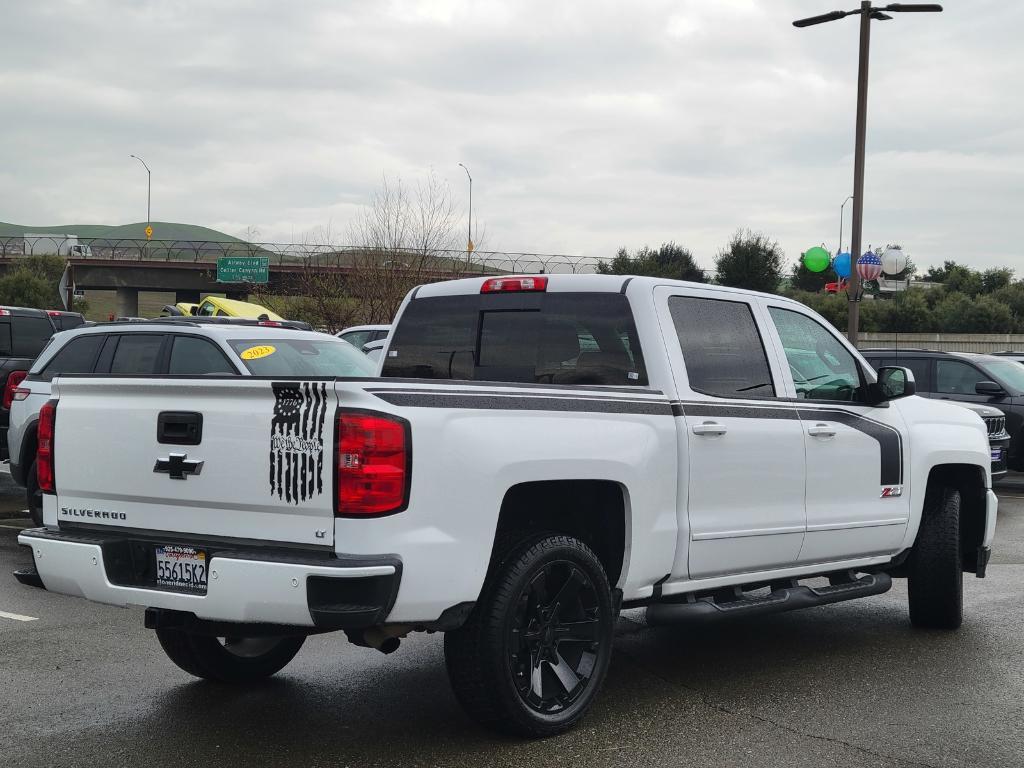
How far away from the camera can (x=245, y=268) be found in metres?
66.9

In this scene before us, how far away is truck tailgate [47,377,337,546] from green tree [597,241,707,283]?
1992 inches

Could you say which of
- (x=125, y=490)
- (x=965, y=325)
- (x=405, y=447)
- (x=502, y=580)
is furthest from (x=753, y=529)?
(x=965, y=325)

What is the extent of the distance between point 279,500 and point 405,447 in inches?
21.0

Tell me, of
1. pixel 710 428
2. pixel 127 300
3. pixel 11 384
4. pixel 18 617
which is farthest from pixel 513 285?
pixel 127 300

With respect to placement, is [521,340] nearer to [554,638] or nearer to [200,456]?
[554,638]

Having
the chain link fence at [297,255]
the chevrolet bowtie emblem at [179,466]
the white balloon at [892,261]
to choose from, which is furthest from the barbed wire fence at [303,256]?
the chevrolet bowtie emblem at [179,466]

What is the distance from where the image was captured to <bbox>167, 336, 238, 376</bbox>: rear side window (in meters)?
10.6

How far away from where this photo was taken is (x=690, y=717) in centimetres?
537

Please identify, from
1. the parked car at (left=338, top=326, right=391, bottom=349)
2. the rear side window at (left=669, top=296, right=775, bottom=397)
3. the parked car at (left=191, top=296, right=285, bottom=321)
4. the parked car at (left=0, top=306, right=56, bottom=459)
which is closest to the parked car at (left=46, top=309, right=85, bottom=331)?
the parked car at (left=0, top=306, right=56, bottom=459)

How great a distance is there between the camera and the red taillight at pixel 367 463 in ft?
14.1

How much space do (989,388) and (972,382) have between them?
26 centimetres

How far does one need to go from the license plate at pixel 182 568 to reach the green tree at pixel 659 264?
50899 mm

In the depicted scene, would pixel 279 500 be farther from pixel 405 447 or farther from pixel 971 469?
pixel 971 469

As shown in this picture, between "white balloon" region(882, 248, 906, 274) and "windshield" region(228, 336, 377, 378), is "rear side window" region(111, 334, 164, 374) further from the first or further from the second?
"white balloon" region(882, 248, 906, 274)
